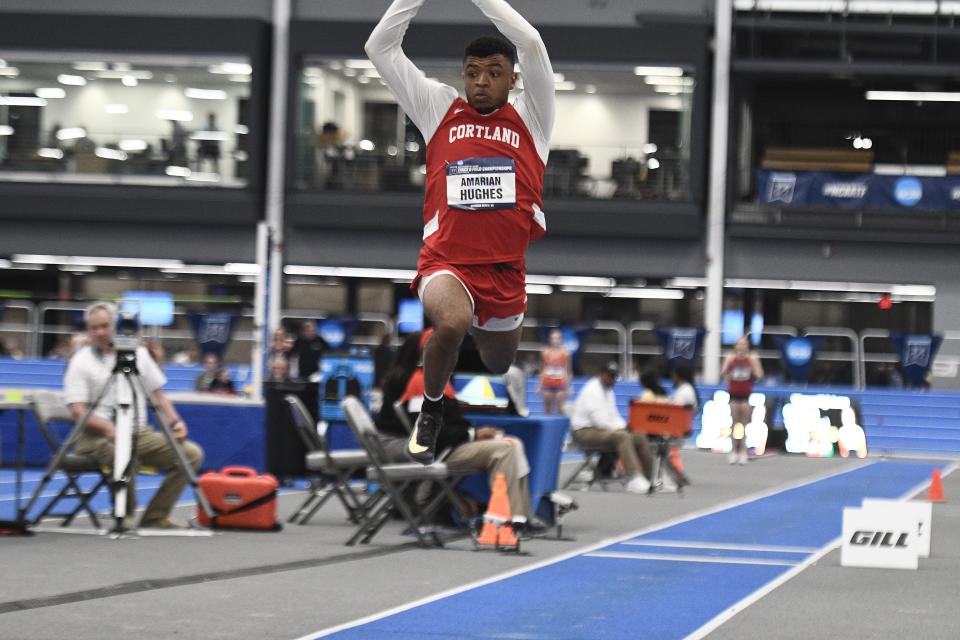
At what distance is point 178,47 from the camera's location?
110 ft

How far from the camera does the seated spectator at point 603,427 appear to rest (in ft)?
56.1

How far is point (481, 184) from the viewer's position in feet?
19.9

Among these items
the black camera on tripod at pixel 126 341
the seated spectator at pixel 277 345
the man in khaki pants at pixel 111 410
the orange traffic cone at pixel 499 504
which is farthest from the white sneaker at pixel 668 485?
the black camera on tripod at pixel 126 341

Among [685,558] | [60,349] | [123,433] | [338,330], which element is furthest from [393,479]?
[60,349]

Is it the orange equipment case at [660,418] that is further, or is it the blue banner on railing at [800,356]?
the blue banner on railing at [800,356]

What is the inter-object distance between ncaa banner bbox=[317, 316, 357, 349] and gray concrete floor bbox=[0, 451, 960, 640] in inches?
555

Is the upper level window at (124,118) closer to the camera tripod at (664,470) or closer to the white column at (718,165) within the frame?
the white column at (718,165)

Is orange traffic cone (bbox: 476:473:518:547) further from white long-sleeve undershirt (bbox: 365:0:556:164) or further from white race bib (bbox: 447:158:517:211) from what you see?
white race bib (bbox: 447:158:517:211)

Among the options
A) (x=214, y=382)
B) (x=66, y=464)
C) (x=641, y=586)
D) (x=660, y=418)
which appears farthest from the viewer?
(x=214, y=382)

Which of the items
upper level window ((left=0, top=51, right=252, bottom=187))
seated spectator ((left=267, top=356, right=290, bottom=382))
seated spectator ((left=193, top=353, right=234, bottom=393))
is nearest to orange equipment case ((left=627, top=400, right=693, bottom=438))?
seated spectator ((left=267, top=356, right=290, bottom=382))

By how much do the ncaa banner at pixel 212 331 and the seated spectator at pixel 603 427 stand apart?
11220mm

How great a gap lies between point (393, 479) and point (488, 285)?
17.7 feet

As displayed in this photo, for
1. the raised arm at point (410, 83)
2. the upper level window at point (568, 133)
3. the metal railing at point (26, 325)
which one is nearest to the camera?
the raised arm at point (410, 83)

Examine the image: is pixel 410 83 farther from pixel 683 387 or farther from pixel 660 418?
pixel 683 387
